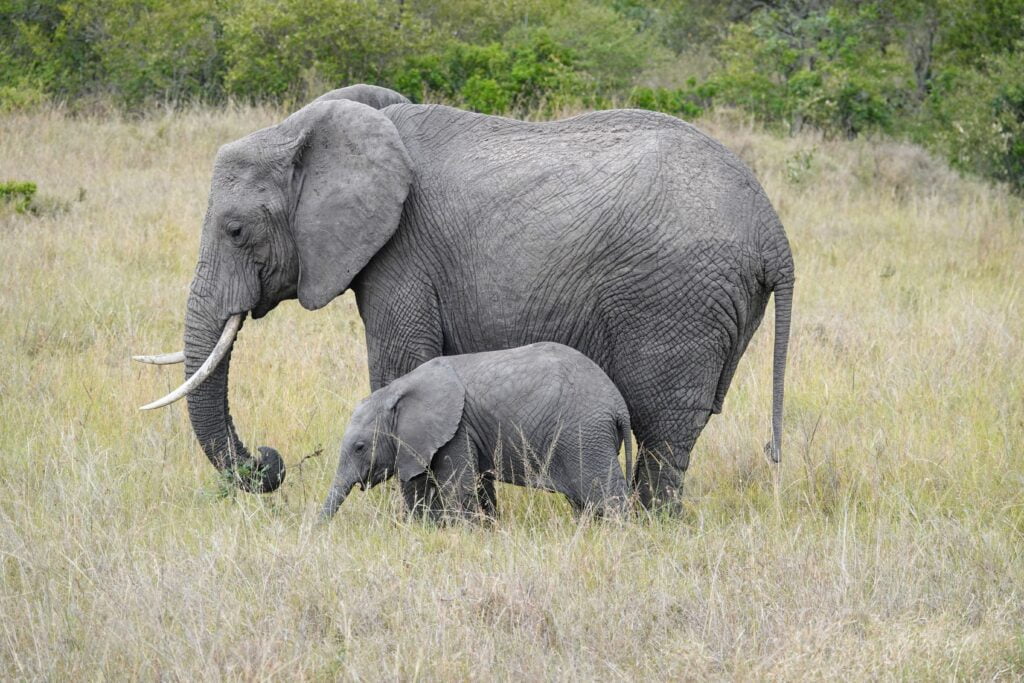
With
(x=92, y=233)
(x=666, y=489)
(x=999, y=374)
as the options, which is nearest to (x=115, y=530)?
(x=666, y=489)

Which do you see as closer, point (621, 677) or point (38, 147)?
point (621, 677)

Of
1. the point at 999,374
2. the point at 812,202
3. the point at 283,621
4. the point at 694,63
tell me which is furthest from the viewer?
the point at 694,63

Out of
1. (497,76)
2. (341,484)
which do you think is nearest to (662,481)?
(341,484)

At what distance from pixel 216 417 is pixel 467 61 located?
36.5 ft

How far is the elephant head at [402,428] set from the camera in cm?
532

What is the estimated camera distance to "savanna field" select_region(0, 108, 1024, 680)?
4.24 m

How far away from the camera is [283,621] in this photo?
14.5 feet

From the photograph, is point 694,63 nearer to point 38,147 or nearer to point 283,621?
point 38,147

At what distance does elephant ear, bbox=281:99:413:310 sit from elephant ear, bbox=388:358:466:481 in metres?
0.50

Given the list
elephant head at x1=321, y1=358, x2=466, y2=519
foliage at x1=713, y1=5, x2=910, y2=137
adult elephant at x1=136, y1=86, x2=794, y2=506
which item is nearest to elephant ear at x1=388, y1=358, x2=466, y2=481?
elephant head at x1=321, y1=358, x2=466, y2=519

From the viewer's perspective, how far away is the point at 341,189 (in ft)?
18.3

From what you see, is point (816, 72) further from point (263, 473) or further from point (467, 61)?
point (263, 473)

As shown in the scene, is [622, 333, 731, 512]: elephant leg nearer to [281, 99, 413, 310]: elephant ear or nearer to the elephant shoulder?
[281, 99, 413, 310]: elephant ear

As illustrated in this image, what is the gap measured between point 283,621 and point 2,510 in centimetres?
170
